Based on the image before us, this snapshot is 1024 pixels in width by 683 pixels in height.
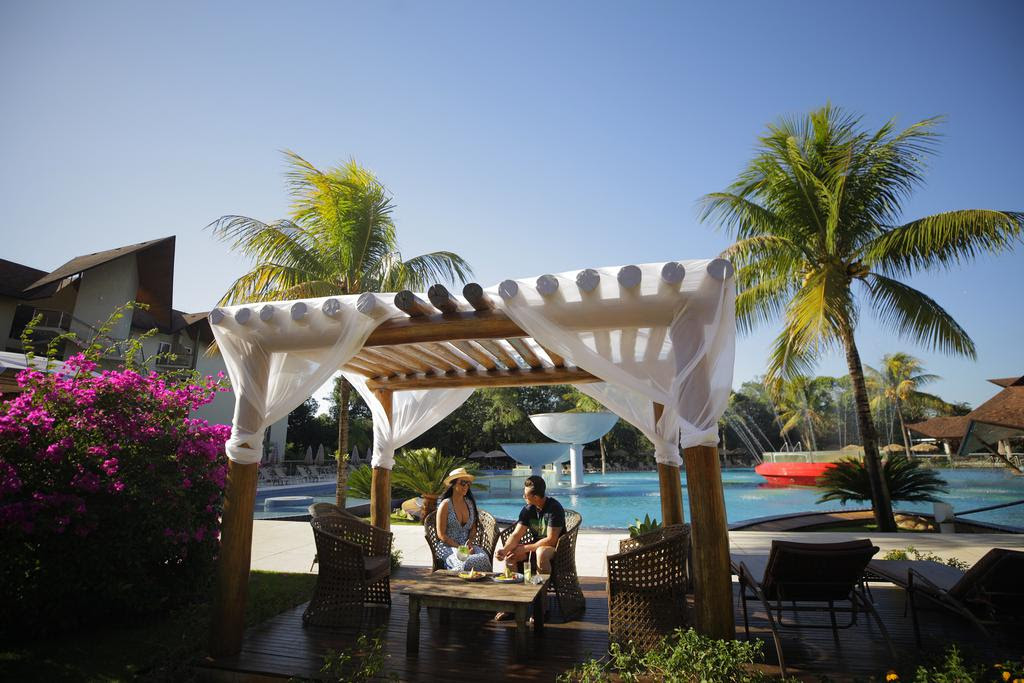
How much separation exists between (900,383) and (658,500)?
2796 cm

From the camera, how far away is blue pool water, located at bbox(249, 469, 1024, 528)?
1348cm

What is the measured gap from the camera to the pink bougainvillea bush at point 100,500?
3.80 meters

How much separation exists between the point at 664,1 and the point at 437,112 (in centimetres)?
348

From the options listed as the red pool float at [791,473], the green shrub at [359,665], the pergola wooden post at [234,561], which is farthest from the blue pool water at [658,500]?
the pergola wooden post at [234,561]

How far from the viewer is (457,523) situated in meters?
4.94

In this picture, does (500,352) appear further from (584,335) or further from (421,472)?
(421,472)

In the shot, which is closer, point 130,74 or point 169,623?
point 169,623

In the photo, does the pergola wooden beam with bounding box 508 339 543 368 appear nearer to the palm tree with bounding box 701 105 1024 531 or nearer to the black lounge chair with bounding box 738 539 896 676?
the black lounge chair with bounding box 738 539 896 676

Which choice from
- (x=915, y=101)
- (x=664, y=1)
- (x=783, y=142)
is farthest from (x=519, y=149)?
(x=915, y=101)

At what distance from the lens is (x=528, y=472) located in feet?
73.3

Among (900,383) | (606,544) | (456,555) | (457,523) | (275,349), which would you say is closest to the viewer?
(275,349)

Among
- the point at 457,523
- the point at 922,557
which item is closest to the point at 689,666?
the point at 457,523

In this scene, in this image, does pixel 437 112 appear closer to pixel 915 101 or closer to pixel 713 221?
pixel 713 221

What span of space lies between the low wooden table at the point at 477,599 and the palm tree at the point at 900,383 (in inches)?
1528
